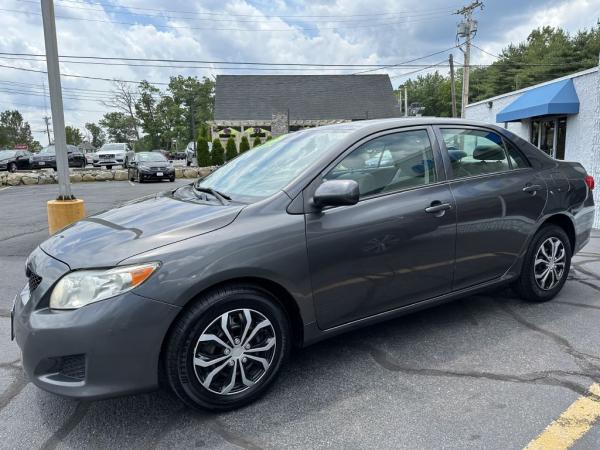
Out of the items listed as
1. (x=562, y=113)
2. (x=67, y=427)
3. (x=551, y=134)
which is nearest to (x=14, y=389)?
(x=67, y=427)

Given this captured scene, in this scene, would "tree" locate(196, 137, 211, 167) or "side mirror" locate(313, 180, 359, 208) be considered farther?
"tree" locate(196, 137, 211, 167)

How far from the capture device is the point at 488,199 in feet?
11.5

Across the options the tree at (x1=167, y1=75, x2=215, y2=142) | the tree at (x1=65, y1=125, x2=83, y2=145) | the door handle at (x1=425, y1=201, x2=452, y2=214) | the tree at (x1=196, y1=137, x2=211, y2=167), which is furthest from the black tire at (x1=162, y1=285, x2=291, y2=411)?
the tree at (x1=65, y1=125, x2=83, y2=145)

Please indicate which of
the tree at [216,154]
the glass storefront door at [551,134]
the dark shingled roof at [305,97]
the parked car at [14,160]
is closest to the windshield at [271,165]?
the glass storefront door at [551,134]

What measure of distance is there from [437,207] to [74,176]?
2132cm

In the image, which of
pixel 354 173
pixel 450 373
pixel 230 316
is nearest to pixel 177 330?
pixel 230 316

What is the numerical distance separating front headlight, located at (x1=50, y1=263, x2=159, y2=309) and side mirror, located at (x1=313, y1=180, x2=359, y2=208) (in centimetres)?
101

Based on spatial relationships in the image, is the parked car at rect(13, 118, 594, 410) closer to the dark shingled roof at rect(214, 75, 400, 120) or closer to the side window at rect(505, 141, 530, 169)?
the side window at rect(505, 141, 530, 169)

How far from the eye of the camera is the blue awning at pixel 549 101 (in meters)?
13.1

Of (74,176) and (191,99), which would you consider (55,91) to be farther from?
(191,99)

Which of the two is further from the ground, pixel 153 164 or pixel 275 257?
pixel 153 164

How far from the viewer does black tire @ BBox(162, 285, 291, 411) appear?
2400 mm

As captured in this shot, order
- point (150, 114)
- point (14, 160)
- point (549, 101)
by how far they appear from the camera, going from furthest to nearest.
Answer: point (150, 114)
point (14, 160)
point (549, 101)

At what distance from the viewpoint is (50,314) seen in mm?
2303
